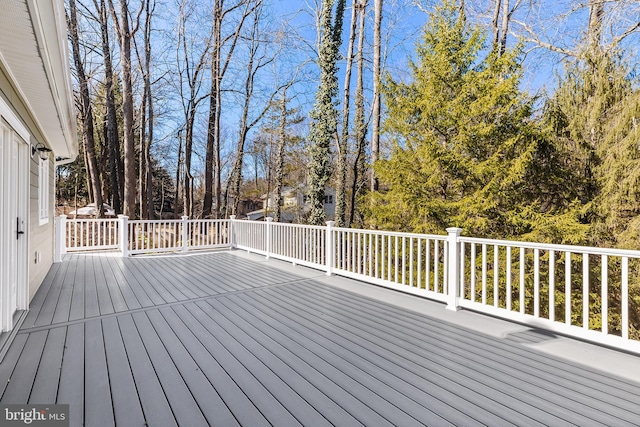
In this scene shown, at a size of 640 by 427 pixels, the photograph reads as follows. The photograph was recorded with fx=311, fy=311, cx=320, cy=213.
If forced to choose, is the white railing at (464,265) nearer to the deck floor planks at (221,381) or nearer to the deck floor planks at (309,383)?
the deck floor planks at (309,383)

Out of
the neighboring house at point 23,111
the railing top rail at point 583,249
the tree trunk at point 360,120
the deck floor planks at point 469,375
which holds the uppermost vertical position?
the tree trunk at point 360,120

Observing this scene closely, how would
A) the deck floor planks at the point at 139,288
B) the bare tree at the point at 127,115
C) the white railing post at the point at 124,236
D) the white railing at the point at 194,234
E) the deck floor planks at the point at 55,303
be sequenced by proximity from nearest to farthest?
the deck floor planks at the point at 55,303, the deck floor planks at the point at 139,288, the white railing post at the point at 124,236, the white railing at the point at 194,234, the bare tree at the point at 127,115

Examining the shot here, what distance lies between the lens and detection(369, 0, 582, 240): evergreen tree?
681cm

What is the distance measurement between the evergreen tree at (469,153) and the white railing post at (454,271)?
3.58 m

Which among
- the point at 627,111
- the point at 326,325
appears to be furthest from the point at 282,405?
the point at 627,111

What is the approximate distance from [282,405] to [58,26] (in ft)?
9.36

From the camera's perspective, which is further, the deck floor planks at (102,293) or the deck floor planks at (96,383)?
the deck floor planks at (102,293)

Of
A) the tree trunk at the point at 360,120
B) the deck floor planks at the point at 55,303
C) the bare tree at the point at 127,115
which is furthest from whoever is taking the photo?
the tree trunk at the point at 360,120

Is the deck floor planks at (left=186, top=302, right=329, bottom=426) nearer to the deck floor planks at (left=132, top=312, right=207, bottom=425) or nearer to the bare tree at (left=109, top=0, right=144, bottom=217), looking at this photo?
the deck floor planks at (left=132, top=312, right=207, bottom=425)

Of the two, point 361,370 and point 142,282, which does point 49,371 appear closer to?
point 361,370

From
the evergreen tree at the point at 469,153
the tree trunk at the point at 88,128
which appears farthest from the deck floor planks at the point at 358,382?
the tree trunk at the point at 88,128

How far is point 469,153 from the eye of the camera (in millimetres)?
7340

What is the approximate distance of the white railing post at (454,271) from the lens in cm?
354

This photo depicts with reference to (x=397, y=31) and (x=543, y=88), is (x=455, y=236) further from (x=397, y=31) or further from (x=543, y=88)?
(x=397, y=31)
